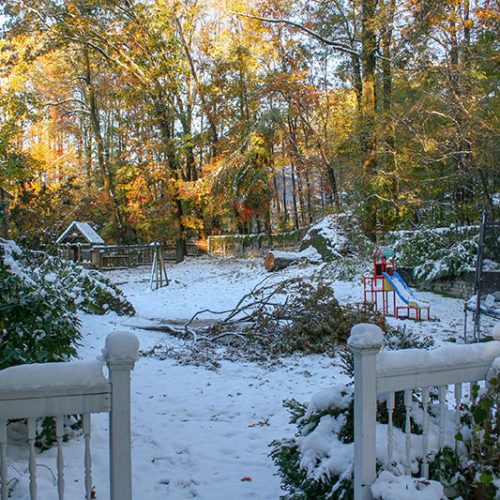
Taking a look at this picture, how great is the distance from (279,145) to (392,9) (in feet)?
32.0

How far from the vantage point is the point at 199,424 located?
4.20m

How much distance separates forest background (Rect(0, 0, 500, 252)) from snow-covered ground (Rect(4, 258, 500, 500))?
9.50ft

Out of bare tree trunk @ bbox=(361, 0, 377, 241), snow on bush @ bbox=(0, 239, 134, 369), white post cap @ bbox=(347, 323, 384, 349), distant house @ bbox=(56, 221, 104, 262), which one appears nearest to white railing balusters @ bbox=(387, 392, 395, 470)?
white post cap @ bbox=(347, 323, 384, 349)

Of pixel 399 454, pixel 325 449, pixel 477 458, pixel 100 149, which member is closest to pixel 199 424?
pixel 325 449

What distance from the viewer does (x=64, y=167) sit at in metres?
28.6

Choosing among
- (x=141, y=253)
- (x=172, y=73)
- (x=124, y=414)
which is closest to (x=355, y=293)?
(x=124, y=414)

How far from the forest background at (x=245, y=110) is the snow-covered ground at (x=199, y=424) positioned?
114 inches

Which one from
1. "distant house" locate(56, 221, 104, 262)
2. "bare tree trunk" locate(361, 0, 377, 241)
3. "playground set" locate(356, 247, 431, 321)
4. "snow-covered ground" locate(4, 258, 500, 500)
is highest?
"bare tree trunk" locate(361, 0, 377, 241)

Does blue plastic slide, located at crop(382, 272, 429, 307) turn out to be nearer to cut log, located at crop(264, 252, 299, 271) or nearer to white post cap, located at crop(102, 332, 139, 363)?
cut log, located at crop(264, 252, 299, 271)

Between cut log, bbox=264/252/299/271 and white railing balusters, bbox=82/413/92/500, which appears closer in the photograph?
white railing balusters, bbox=82/413/92/500

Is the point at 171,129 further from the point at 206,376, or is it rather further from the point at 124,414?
the point at 124,414

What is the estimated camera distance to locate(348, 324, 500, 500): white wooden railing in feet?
7.10

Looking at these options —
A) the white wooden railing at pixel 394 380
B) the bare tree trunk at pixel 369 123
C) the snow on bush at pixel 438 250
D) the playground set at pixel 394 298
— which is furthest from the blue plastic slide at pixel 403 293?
the white wooden railing at pixel 394 380

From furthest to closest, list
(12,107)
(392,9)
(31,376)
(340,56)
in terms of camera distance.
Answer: (340,56) < (12,107) < (392,9) < (31,376)
